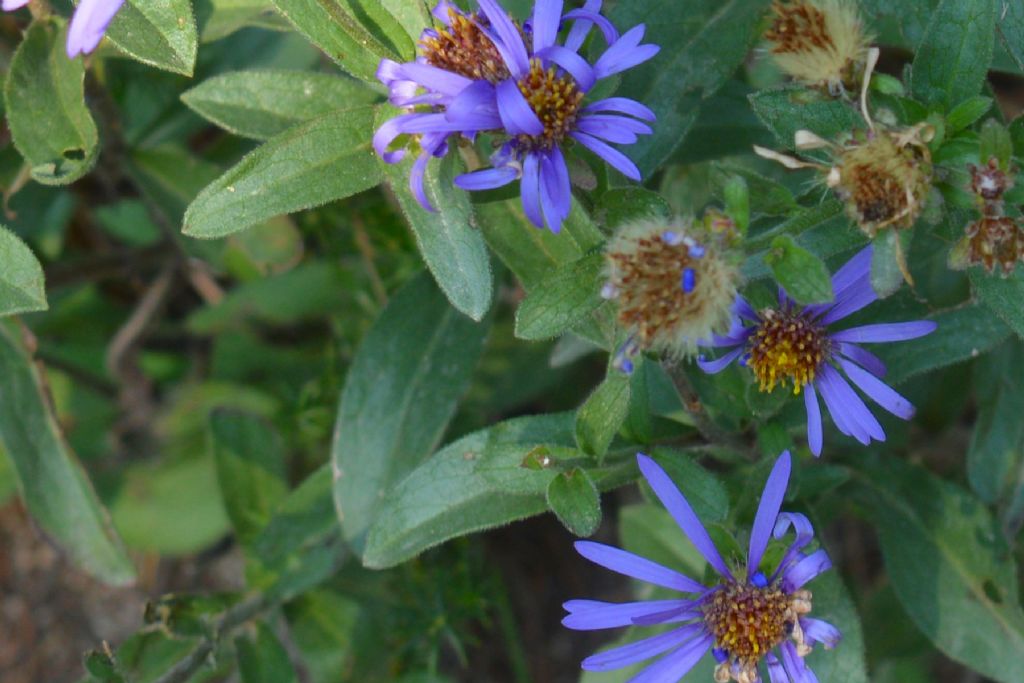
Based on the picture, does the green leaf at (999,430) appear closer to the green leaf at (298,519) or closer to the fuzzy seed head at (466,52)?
the fuzzy seed head at (466,52)

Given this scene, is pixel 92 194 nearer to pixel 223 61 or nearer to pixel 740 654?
pixel 223 61

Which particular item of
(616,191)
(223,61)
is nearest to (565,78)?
(616,191)

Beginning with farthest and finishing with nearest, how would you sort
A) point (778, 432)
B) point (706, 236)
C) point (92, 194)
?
1. point (92, 194)
2. point (778, 432)
3. point (706, 236)

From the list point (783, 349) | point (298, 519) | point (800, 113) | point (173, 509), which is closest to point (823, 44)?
point (800, 113)

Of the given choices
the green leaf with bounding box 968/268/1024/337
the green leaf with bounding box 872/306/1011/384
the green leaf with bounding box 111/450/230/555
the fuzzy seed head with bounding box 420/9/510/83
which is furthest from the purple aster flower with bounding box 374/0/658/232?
Answer: the green leaf with bounding box 111/450/230/555

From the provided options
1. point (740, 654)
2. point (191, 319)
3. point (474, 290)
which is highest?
point (474, 290)

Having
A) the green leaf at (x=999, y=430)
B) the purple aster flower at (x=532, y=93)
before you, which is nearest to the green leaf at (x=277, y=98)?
the purple aster flower at (x=532, y=93)
